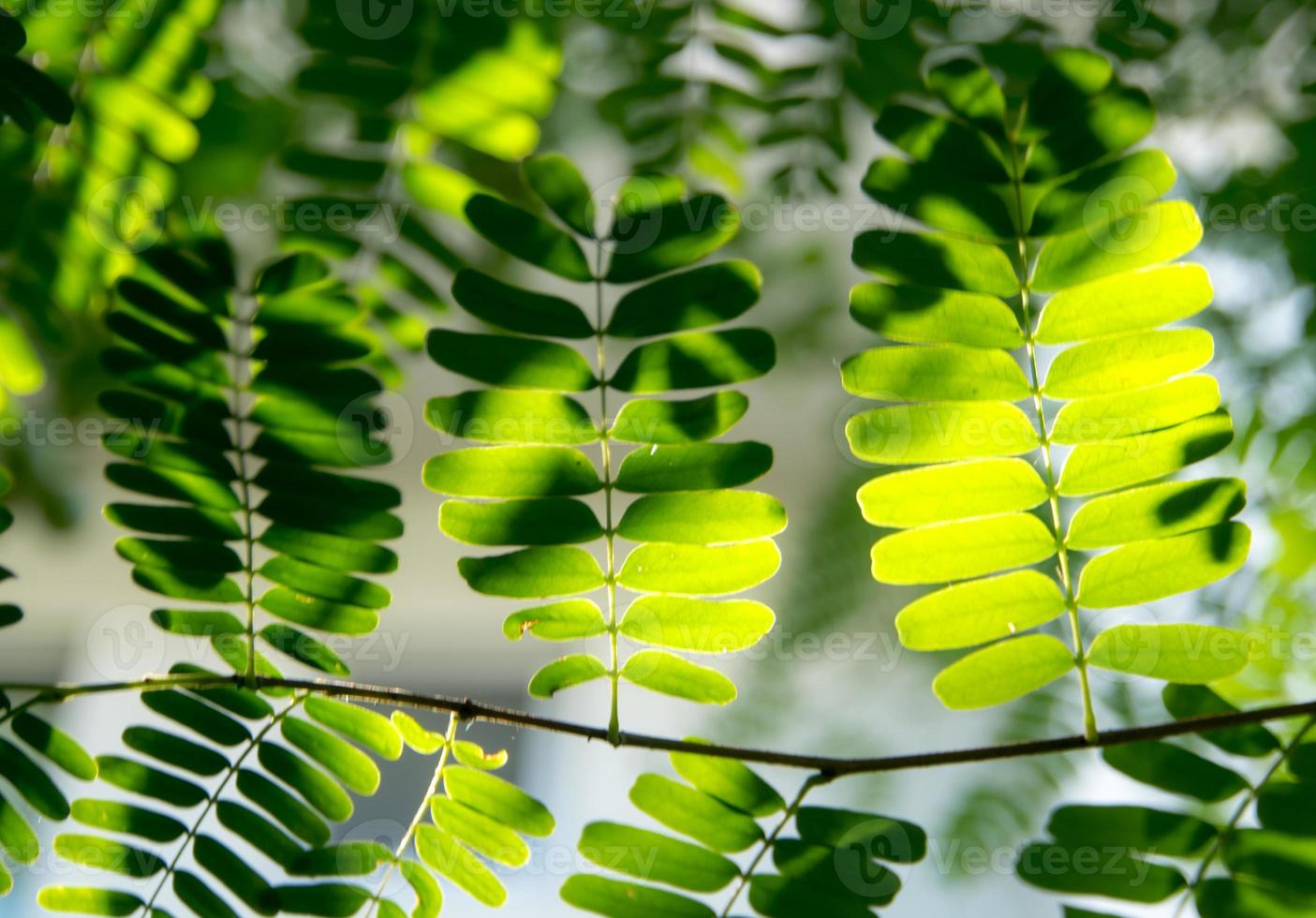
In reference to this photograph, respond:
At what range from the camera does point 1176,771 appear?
62cm

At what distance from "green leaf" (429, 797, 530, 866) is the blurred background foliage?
1.11 ft

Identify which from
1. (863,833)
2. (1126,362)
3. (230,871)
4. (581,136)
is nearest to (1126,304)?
(1126,362)

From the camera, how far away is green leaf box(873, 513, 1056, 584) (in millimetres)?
624

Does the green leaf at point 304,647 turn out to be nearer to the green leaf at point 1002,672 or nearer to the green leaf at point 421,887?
the green leaf at point 421,887

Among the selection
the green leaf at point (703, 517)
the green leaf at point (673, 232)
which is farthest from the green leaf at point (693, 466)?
the green leaf at point (673, 232)

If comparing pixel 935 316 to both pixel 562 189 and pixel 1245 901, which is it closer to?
pixel 562 189

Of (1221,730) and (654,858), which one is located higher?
(1221,730)

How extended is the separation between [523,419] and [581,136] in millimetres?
972

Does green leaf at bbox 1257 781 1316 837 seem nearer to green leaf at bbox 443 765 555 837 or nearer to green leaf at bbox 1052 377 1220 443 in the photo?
green leaf at bbox 1052 377 1220 443

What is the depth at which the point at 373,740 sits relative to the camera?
0.71 m

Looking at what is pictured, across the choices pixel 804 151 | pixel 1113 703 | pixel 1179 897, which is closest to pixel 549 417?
pixel 1179 897

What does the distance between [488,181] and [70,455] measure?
4.26ft

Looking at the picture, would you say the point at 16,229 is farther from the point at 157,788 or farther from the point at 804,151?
the point at 804,151

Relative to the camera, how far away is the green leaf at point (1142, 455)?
593mm
